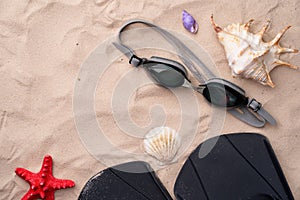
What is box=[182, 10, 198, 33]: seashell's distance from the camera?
5.26 ft

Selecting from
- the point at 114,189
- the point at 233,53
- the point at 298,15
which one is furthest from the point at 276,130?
the point at 114,189

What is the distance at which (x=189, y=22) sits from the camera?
1604 mm

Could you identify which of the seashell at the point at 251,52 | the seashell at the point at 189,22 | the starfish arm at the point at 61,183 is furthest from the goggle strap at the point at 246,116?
the starfish arm at the point at 61,183

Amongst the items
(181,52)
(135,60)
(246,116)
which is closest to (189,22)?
(181,52)

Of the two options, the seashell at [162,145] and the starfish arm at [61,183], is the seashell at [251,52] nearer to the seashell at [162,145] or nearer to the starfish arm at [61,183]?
the seashell at [162,145]

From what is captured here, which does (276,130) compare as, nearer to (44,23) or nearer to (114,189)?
(114,189)

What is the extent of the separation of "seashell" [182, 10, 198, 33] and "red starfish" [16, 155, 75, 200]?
24.8 inches

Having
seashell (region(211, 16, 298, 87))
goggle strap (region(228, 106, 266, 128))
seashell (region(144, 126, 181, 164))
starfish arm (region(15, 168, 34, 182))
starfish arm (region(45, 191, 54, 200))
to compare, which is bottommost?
starfish arm (region(45, 191, 54, 200))

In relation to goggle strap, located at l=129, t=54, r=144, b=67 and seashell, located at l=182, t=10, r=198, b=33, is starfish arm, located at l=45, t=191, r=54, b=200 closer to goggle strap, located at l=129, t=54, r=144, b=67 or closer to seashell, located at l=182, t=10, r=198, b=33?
goggle strap, located at l=129, t=54, r=144, b=67

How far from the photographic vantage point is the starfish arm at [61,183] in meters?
1.51

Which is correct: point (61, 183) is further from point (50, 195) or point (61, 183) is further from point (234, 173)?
point (234, 173)

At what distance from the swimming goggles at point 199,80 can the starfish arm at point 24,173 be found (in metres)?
0.48

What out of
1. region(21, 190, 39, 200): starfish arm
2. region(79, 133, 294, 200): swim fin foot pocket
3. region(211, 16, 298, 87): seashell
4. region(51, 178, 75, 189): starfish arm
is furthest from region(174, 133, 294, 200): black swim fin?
region(21, 190, 39, 200): starfish arm

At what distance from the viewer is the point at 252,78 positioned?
1570 mm
